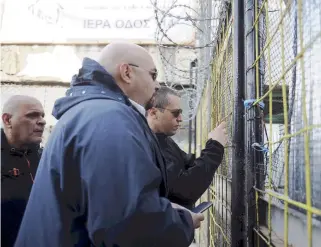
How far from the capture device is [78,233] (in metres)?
1.01

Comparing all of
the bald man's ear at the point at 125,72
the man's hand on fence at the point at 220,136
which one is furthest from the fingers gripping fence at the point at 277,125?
the bald man's ear at the point at 125,72

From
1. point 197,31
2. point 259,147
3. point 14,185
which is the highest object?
point 197,31

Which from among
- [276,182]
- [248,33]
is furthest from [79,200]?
[248,33]

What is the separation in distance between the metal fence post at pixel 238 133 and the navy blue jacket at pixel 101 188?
1.74 feet

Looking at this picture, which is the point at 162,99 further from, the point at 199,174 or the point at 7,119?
the point at 7,119

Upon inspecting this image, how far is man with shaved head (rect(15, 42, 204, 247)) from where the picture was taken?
91 centimetres

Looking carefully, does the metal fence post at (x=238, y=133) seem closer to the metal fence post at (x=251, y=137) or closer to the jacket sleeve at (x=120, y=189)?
the metal fence post at (x=251, y=137)

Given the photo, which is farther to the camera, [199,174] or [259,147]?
[199,174]

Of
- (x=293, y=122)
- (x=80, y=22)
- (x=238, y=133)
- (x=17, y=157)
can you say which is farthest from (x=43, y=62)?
(x=293, y=122)

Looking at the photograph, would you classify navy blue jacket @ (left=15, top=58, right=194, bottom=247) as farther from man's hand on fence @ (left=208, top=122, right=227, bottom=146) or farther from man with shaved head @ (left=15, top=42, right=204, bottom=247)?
man's hand on fence @ (left=208, top=122, right=227, bottom=146)

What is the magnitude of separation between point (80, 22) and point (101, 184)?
7721mm

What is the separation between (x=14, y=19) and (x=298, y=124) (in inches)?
326

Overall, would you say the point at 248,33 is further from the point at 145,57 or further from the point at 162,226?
the point at 162,226

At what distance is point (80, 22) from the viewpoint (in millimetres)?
8094
